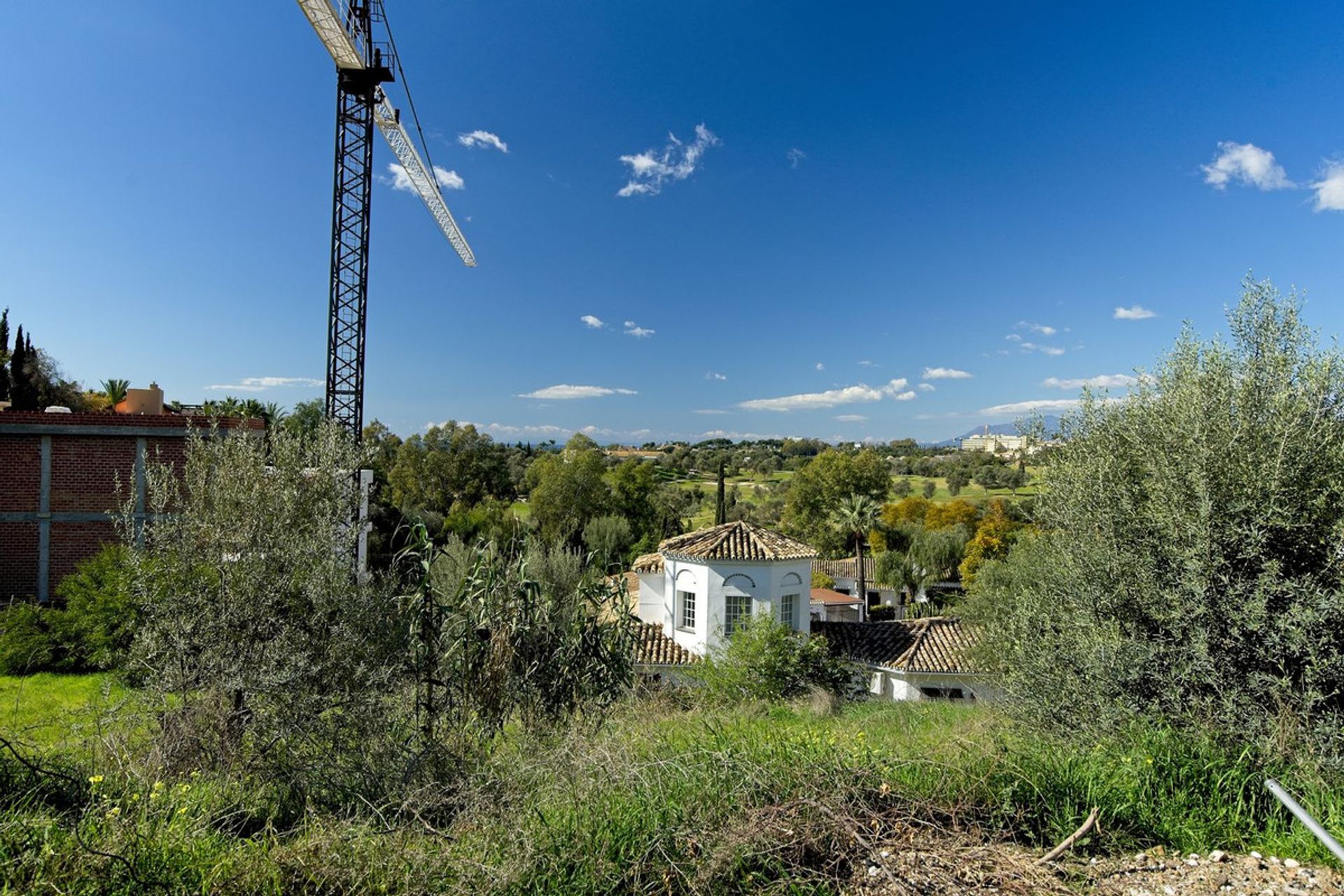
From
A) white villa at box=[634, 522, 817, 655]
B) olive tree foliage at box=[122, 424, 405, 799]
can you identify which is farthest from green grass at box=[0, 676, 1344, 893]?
white villa at box=[634, 522, 817, 655]

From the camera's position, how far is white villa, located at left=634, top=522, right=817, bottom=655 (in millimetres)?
17906

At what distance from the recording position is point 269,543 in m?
6.15

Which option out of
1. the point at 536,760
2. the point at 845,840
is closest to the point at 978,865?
the point at 845,840

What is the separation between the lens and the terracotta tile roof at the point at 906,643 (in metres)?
18.9

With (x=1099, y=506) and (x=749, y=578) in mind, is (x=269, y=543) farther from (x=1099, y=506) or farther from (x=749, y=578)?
(x=749, y=578)

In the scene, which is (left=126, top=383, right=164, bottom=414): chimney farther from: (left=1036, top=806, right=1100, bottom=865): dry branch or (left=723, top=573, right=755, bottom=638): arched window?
(left=1036, top=806, right=1100, bottom=865): dry branch

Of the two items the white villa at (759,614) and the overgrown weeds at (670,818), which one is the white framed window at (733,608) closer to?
the white villa at (759,614)

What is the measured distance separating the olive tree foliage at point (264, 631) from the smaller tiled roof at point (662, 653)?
11764 millimetres

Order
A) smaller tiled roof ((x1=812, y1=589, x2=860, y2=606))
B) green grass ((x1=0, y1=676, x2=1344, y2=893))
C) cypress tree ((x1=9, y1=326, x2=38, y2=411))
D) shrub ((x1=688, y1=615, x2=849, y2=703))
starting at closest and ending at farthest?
green grass ((x1=0, y1=676, x2=1344, y2=893)), shrub ((x1=688, y1=615, x2=849, y2=703)), cypress tree ((x1=9, y1=326, x2=38, y2=411)), smaller tiled roof ((x1=812, y1=589, x2=860, y2=606))

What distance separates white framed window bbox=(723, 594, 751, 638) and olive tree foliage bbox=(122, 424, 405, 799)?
12.6m

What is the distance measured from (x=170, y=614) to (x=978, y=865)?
21.8ft

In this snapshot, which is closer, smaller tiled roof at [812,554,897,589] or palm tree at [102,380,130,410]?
palm tree at [102,380,130,410]

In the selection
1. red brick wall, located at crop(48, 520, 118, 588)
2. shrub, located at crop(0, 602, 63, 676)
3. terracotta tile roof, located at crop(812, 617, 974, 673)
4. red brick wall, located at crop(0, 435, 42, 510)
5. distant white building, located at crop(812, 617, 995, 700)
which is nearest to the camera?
shrub, located at crop(0, 602, 63, 676)

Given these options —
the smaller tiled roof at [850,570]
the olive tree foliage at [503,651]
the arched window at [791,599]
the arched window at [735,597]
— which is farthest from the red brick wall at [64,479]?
the smaller tiled roof at [850,570]
